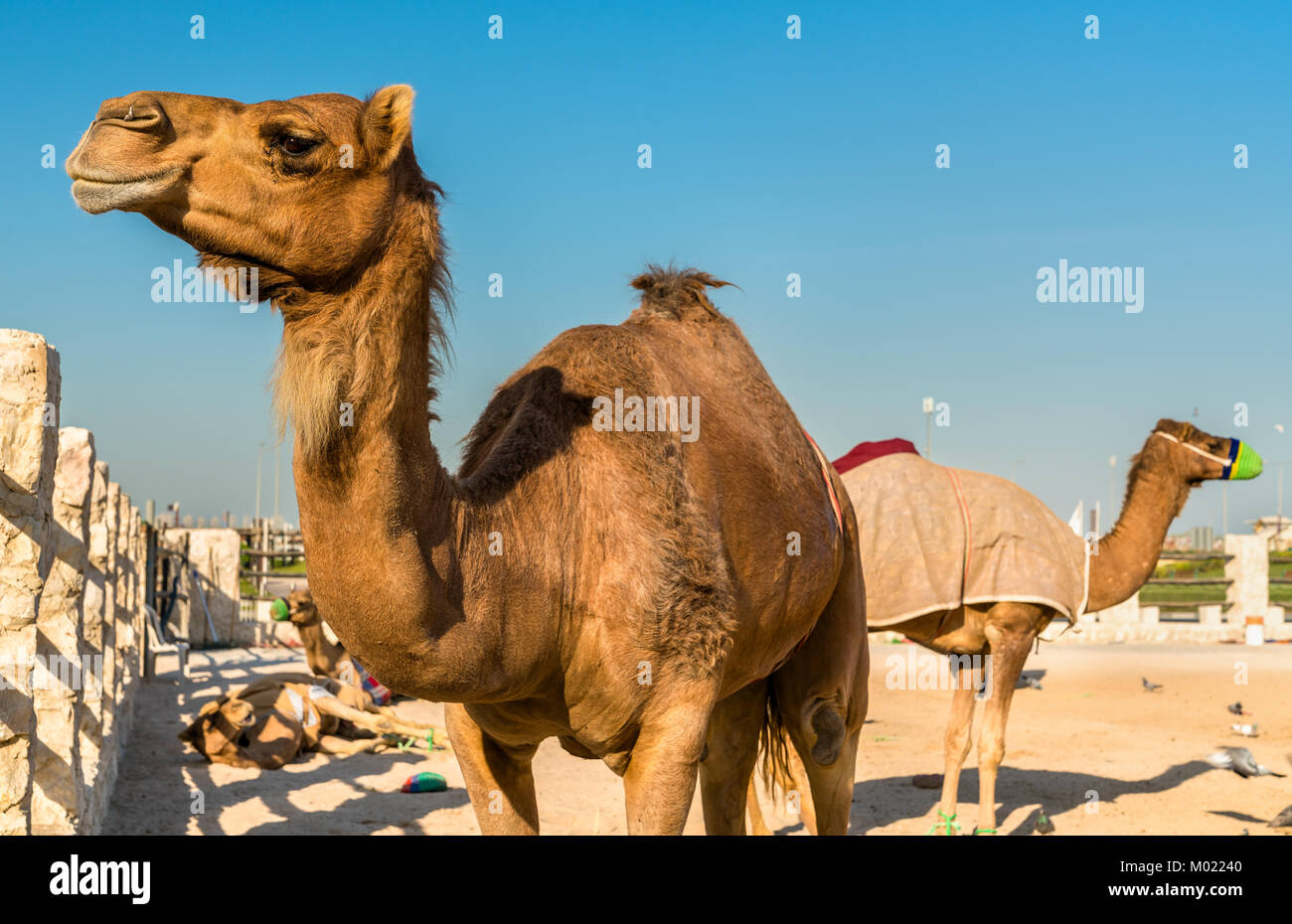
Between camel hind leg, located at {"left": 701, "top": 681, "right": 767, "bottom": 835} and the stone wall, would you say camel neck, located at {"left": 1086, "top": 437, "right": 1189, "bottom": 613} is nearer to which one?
camel hind leg, located at {"left": 701, "top": 681, "right": 767, "bottom": 835}

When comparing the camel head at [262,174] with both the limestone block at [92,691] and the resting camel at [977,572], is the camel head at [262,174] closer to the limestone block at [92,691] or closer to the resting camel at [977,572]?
the limestone block at [92,691]

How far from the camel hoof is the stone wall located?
115 inches

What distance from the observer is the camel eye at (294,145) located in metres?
2.71

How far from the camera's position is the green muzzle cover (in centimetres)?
997

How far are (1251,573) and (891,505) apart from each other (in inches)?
796

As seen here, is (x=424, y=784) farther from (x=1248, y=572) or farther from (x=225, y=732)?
(x=1248, y=572)

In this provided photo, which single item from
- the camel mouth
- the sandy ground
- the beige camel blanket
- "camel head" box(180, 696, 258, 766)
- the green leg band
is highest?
the camel mouth

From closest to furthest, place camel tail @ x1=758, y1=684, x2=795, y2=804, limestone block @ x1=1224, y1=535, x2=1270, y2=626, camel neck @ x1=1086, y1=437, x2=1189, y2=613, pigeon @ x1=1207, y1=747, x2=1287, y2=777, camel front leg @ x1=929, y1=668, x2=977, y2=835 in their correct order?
camel tail @ x1=758, y1=684, x2=795, y2=804, camel front leg @ x1=929, y1=668, x2=977, y2=835, camel neck @ x1=1086, y1=437, x2=1189, y2=613, pigeon @ x1=1207, y1=747, x2=1287, y2=777, limestone block @ x1=1224, y1=535, x2=1270, y2=626

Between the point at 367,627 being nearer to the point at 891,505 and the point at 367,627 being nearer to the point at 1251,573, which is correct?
the point at 891,505

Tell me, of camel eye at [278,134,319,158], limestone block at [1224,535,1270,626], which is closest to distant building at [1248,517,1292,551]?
limestone block at [1224,535,1270,626]

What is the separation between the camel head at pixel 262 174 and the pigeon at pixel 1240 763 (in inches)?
384

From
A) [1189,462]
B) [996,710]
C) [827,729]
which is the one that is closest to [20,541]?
[827,729]

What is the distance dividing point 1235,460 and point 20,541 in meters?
9.20
